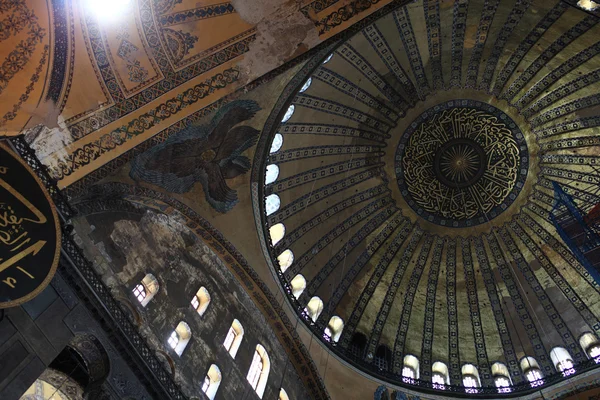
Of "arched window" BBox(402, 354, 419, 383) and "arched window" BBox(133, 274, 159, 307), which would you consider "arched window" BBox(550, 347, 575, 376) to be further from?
"arched window" BBox(133, 274, 159, 307)

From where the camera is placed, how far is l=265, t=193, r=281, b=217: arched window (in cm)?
1050

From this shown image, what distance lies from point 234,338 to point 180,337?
172 cm

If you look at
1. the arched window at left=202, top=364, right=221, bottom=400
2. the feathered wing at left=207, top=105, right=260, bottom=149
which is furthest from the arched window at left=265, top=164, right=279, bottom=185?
the arched window at left=202, top=364, right=221, bottom=400

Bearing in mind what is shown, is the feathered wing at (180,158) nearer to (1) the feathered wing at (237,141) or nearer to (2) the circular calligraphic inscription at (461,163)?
(1) the feathered wing at (237,141)

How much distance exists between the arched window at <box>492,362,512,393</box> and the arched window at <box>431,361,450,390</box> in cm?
112

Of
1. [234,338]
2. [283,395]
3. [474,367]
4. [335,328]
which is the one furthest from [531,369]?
[234,338]

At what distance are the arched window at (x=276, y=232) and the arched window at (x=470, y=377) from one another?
18.6ft

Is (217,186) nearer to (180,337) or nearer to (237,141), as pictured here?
(237,141)

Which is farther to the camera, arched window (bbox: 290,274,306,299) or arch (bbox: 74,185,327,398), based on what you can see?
arched window (bbox: 290,274,306,299)

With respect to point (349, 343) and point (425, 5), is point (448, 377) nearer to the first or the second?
point (349, 343)

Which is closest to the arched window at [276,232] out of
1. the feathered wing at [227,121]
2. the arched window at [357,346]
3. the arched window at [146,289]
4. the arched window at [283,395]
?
the feathered wing at [227,121]

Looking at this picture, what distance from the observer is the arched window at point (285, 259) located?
35.3ft

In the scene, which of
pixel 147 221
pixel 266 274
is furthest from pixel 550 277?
pixel 147 221

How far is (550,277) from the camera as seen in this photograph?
471 inches
